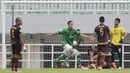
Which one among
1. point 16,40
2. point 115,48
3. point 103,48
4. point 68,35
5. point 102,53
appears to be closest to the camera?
point 16,40

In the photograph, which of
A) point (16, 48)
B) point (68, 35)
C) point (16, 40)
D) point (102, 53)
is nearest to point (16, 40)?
point (16, 40)

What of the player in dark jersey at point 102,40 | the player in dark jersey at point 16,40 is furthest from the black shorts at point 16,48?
the player in dark jersey at point 102,40

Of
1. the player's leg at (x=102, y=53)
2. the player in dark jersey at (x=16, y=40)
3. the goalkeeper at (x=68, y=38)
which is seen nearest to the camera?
the player in dark jersey at (x=16, y=40)

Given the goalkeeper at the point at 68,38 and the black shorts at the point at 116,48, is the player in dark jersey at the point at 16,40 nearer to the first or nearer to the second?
the goalkeeper at the point at 68,38

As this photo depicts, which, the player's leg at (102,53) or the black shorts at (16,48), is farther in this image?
the player's leg at (102,53)

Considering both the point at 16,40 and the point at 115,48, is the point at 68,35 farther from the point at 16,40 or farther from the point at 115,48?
the point at 16,40

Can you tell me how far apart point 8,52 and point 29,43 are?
60.0 inches

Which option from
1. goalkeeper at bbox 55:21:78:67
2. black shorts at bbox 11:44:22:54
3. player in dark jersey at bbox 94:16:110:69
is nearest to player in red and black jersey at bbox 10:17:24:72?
black shorts at bbox 11:44:22:54

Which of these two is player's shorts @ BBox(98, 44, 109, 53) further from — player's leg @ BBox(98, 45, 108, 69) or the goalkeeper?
the goalkeeper

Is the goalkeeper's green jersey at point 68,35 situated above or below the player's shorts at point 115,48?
above

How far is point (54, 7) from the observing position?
22.9 metres

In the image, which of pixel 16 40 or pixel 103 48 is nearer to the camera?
pixel 16 40

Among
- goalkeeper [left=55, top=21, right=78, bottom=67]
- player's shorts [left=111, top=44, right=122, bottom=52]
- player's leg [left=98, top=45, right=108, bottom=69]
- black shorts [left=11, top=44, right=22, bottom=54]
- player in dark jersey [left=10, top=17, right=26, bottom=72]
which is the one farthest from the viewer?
player's shorts [left=111, top=44, right=122, bottom=52]

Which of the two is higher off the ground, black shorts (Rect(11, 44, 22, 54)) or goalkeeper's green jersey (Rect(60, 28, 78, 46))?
goalkeeper's green jersey (Rect(60, 28, 78, 46))
